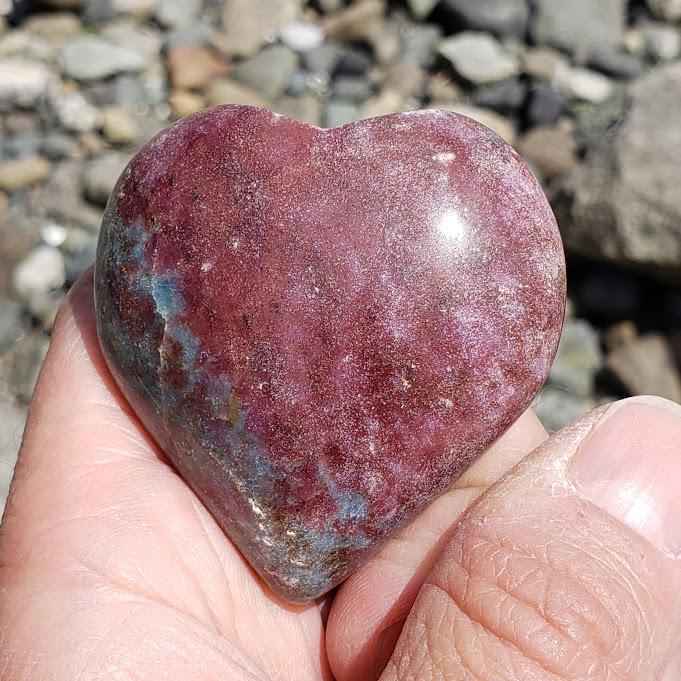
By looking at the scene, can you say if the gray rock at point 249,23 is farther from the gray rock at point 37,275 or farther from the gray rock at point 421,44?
the gray rock at point 37,275

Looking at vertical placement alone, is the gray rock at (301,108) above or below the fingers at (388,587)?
below

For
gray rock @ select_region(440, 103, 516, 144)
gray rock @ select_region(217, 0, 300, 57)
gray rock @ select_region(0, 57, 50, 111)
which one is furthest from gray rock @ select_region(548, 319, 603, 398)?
gray rock @ select_region(0, 57, 50, 111)

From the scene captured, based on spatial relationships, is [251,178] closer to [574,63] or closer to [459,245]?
[459,245]

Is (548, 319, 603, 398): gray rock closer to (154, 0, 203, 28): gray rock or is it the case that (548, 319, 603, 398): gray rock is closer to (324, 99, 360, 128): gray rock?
(324, 99, 360, 128): gray rock

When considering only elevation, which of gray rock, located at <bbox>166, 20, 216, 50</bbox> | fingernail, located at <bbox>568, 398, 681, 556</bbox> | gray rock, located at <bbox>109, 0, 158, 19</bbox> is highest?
fingernail, located at <bbox>568, 398, 681, 556</bbox>

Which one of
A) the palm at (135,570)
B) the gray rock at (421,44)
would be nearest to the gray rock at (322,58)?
the gray rock at (421,44)

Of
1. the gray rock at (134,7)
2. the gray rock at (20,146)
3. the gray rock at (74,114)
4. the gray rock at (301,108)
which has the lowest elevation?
the gray rock at (20,146)

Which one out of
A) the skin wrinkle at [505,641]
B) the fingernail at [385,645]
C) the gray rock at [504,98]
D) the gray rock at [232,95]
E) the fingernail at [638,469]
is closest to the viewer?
the skin wrinkle at [505,641]
